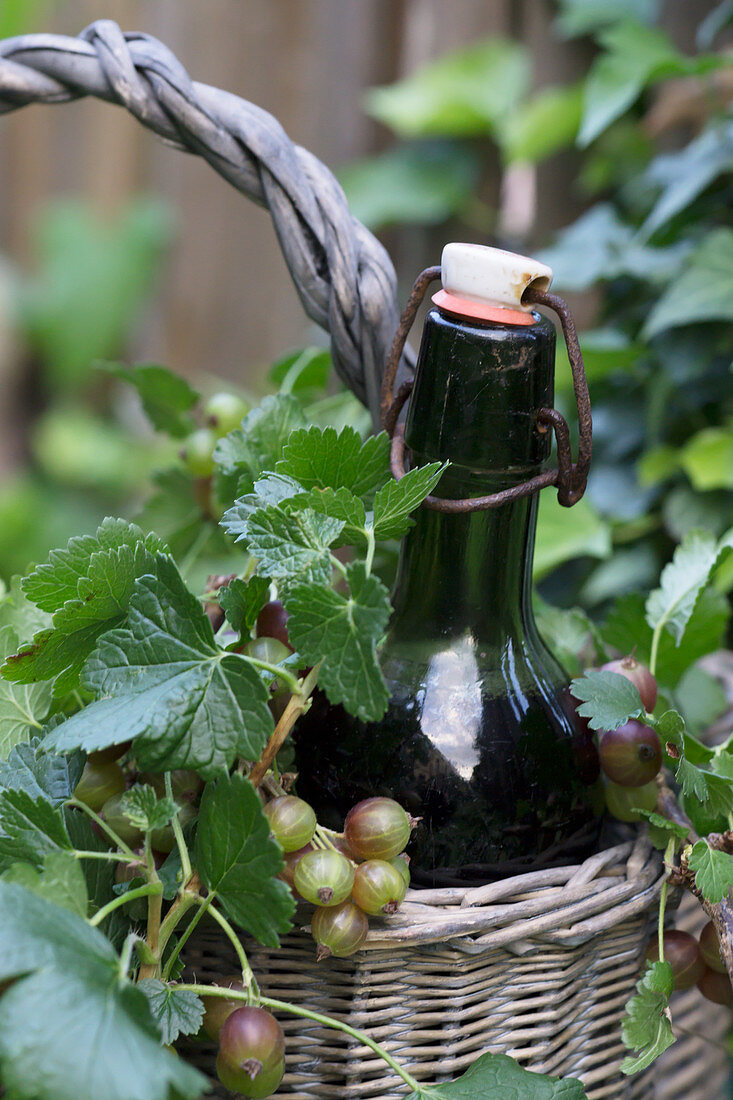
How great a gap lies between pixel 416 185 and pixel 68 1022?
1173mm

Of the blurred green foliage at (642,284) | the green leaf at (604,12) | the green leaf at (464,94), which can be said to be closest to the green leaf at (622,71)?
the blurred green foliage at (642,284)

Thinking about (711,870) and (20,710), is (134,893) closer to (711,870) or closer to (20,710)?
(20,710)

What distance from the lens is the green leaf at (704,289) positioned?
2.47ft

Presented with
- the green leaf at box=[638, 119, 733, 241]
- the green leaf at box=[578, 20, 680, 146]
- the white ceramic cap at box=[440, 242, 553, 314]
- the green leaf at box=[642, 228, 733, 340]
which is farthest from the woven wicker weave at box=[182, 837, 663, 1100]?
the green leaf at box=[578, 20, 680, 146]

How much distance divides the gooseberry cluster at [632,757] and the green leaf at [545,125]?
82cm

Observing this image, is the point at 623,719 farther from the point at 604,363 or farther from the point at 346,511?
the point at 604,363

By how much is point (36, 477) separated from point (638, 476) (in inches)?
55.8

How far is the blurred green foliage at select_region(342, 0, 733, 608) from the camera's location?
777 millimetres

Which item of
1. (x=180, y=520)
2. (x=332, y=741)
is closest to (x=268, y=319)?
(x=180, y=520)

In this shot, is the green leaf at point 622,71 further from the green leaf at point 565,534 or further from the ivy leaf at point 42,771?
the ivy leaf at point 42,771

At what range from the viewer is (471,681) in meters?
0.42

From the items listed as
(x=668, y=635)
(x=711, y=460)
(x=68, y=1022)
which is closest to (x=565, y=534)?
(x=711, y=460)

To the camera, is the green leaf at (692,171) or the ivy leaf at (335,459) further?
the green leaf at (692,171)

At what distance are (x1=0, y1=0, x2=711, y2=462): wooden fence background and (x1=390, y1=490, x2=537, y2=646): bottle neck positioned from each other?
2.79 ft
